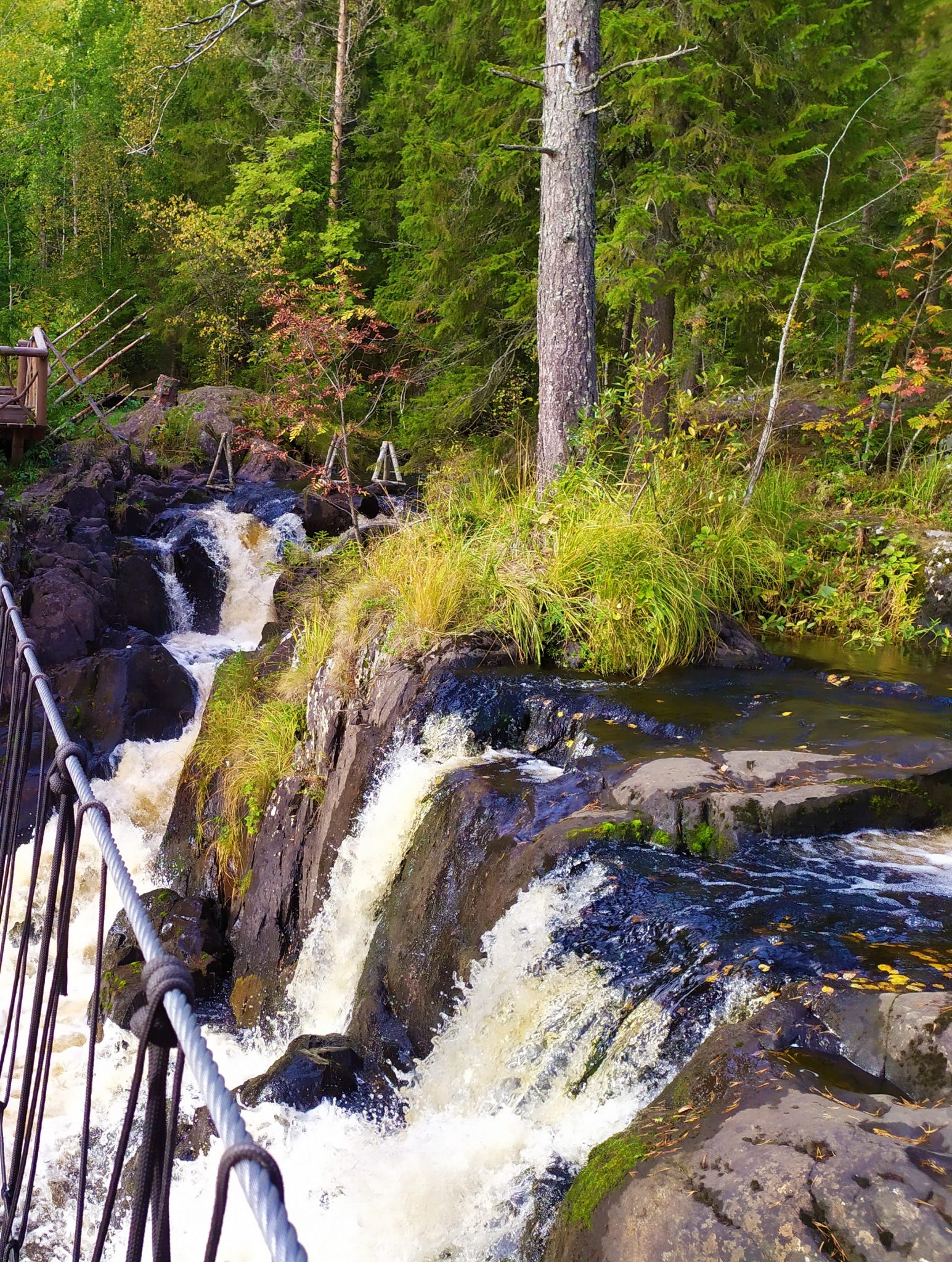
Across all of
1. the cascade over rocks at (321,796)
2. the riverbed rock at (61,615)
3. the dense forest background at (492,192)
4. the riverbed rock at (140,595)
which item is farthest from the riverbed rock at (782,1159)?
the riverbed rock at (140,595)

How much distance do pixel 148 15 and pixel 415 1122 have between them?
1040 inches

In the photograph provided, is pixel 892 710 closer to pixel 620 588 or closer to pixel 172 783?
pixel 620 588

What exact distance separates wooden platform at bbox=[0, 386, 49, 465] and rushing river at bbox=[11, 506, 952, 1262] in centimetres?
780

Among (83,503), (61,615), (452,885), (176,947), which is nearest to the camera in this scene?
(452,885)

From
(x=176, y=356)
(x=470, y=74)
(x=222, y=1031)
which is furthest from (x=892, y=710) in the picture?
(x=176, y=356)

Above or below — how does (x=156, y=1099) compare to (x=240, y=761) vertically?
above

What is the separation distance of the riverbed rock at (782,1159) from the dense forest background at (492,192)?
5273mm

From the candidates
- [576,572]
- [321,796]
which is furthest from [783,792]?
[321,796]

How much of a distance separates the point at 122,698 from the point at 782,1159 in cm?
805

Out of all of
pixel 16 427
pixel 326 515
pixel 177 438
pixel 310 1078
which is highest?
pixel 16 427

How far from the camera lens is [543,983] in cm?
350

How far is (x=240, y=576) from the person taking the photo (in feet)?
41.0

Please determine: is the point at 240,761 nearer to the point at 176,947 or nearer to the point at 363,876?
the point at 176,947

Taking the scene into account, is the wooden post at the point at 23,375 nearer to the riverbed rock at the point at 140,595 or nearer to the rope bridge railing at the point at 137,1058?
the riverbed rock at the point at 140,595
